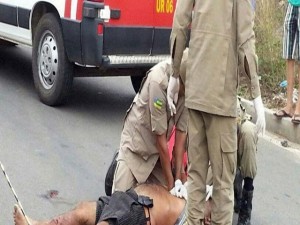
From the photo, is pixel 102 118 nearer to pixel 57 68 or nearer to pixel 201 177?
pixel 57 68

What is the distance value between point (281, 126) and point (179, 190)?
2.78m

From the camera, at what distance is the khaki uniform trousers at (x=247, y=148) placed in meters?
4.12

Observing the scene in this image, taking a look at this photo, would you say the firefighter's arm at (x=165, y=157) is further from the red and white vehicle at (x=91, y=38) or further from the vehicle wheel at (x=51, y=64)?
the vehicle wheel at (x=51, y=64)

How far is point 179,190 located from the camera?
4.08 m

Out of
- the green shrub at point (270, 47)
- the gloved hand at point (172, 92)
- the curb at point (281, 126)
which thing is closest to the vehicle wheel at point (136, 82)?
the green shrub at point (270, 47)

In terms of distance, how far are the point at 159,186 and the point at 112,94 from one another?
11.2 ft

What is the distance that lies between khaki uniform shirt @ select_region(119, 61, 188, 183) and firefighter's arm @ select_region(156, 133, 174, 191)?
0.16 feet

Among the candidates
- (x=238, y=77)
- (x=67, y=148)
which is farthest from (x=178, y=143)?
(x=67, y=148)

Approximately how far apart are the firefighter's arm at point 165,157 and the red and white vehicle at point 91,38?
202 centimetres

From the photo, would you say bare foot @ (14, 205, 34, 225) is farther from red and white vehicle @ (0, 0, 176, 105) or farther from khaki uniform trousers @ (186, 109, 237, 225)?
red and white vehicle @ (0, 0, 176, 105)

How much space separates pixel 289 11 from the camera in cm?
659

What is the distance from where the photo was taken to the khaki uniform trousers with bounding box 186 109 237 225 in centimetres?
351

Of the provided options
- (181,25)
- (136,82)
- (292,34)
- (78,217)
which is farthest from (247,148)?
(136,82)

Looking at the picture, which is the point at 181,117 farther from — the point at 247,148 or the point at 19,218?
the point at 19,218
